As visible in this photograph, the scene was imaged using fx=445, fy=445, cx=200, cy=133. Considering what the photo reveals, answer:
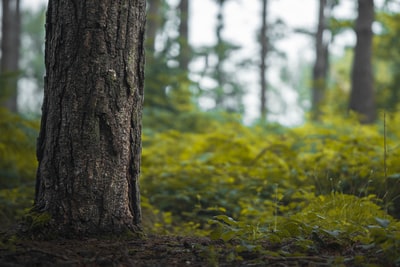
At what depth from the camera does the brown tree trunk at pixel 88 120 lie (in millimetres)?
2818

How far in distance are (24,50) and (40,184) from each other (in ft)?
171

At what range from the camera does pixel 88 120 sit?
2.84 m

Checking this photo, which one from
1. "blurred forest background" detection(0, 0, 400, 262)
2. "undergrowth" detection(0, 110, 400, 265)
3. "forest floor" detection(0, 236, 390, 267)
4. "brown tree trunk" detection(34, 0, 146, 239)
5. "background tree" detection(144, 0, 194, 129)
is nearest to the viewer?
"forest floor" detection(0, 236, 390, 267)

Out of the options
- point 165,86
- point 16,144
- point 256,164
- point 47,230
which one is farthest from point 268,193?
point 165,86

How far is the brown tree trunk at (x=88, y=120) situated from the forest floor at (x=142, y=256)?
0.21 metres

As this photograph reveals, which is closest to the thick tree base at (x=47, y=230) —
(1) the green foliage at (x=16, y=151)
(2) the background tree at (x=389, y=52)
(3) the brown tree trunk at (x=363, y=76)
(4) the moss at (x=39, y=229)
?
(4) the moss at (x=39, y=229)

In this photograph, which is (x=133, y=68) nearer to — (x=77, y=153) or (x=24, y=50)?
(x=77, y=153)

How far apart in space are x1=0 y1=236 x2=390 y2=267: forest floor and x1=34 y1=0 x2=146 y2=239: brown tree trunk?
21 centimetres

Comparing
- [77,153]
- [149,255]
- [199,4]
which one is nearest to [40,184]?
[77,153]

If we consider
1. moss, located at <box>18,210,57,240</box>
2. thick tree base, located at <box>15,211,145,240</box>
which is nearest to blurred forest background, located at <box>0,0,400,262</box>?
thick tree base, located at <box>15,211,145,240</box>

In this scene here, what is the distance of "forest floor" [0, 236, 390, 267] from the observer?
2369 mm

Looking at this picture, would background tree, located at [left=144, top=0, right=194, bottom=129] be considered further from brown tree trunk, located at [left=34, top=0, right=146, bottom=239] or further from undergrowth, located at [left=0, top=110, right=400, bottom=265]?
brown tree trunk, located at [left=34, top=0, right=146, bottom=239]

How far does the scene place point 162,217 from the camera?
465cm

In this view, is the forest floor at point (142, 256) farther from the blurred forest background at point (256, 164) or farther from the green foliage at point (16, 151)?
the green foliage at point (16, 151)
